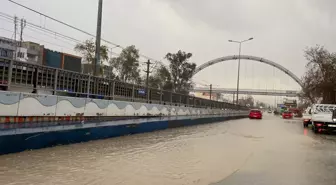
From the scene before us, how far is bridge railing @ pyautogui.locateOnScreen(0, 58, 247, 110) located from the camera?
8.59 metres

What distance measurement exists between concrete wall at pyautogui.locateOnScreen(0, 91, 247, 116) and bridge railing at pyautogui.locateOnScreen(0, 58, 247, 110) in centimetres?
30

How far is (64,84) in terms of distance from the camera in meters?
10.6

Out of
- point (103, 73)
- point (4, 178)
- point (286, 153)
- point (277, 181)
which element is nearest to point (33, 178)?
point (4, 178)

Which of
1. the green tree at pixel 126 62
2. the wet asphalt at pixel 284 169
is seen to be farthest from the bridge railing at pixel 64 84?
the green tree at pixel 126 62

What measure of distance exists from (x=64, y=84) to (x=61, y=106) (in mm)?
897

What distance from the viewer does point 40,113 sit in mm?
9102

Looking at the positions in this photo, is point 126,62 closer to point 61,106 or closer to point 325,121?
point 325,121

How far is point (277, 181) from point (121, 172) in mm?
3217

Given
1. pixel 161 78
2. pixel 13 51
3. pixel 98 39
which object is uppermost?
pixel 161 78

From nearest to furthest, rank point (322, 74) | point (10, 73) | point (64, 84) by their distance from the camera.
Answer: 1. point (10, 73)
2. point (64, 84)
3. point (322, 74)

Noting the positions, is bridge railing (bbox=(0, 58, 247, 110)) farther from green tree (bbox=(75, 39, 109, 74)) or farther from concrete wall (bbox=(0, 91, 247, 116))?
green tree (bbox=(75, 39, 109, 74))

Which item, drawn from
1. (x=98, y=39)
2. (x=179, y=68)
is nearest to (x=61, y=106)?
(x=98, y=39)

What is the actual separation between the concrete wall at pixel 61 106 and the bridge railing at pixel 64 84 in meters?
0.30

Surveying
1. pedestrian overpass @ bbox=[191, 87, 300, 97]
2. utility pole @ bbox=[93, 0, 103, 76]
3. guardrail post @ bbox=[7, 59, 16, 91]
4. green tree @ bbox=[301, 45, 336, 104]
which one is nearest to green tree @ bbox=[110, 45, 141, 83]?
green tree @ bbox=[301, 45, 336, 104]
